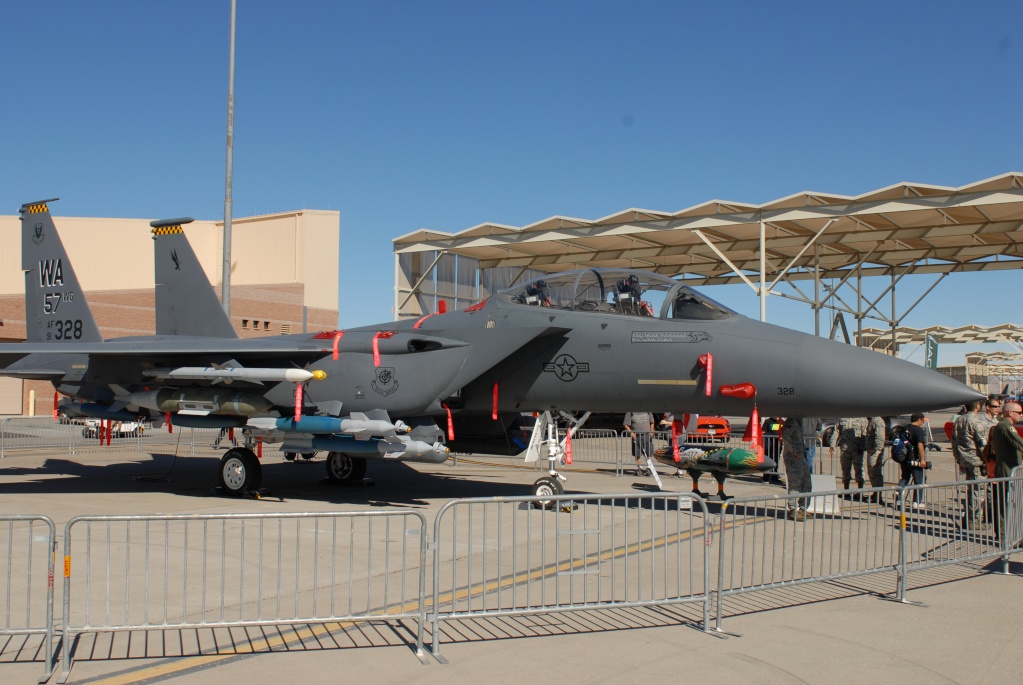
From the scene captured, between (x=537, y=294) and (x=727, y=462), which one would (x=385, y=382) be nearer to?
(x=537, y=294)

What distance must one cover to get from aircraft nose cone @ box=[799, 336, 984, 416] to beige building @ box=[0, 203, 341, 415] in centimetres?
3912

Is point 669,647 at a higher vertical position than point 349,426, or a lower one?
lower

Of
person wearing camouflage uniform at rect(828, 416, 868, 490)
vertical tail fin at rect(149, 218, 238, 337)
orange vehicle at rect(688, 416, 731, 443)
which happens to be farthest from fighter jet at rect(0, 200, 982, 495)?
orange vehicle at rect(688, 416, 731, 443)

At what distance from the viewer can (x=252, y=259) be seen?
50969 millimetres

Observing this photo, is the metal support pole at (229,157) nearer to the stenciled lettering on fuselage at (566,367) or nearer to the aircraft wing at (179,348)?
the aircraft wing at (179,348)

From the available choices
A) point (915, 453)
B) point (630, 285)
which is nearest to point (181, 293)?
point (630, 285)

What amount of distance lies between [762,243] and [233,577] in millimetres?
17082

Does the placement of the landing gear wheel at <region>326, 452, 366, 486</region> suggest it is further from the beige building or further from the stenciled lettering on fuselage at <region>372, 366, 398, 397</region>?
the beige building

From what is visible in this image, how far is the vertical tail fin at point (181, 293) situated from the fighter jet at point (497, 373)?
1600 millimetres

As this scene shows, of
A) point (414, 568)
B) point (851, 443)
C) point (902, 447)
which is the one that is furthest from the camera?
point (851, 443)

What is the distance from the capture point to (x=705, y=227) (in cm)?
2242

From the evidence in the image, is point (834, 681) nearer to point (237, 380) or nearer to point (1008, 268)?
point (237, 380)

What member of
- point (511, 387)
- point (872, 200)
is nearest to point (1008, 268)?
point (872, 200)

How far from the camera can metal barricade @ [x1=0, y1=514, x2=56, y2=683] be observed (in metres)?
4.57
